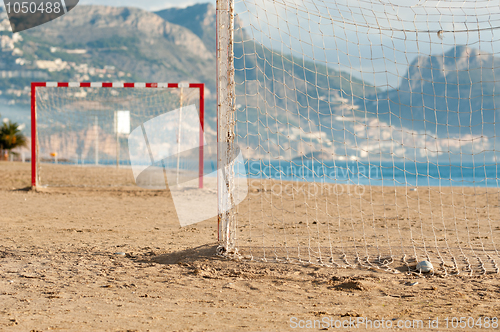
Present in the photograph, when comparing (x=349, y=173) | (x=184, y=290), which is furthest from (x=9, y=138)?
(x=184, y=290)

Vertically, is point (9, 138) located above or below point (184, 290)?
above

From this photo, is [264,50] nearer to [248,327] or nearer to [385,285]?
[385,285]

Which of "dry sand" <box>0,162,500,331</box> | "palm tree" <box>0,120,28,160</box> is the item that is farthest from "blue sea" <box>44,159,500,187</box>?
"palm tree" <box>0,120,28,160</box>

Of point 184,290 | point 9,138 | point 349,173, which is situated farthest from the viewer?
point 9,138

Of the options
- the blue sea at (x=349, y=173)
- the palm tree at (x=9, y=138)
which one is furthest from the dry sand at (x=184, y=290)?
the palm tree at (x=9, y=138)

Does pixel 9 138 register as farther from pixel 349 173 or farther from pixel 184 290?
pixel 184 290

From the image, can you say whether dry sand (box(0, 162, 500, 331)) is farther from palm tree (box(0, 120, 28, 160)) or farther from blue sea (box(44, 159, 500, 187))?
palm tree (box(0, 120, 28, 160))

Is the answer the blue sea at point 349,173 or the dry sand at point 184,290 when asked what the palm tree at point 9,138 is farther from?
the dry sand at point 184,290

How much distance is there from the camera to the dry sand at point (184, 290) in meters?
3.01

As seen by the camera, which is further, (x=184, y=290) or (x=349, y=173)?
(x=349, y=173)

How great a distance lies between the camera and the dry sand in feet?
9.87

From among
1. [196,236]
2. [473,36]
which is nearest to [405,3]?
[473,36]

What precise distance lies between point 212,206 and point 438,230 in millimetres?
5035

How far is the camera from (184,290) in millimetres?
3721
